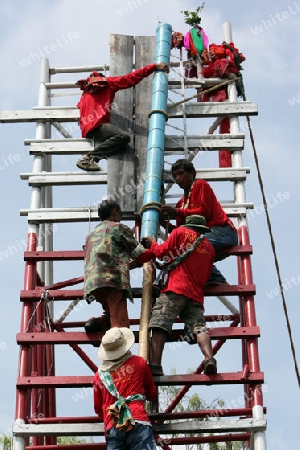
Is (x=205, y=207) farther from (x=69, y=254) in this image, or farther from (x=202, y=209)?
(x=69, y=254)

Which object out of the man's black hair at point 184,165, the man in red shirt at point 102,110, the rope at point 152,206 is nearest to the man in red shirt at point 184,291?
the rope at point 152,206

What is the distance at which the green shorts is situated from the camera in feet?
32.7

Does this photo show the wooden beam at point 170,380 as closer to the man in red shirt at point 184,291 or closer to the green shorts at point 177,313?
the man in red shirt at point 184,291

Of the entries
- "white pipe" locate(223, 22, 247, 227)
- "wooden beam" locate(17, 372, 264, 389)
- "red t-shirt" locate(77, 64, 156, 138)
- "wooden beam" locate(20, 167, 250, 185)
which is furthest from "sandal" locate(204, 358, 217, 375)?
"red t-shirt" locate(77, 64, 156, 138)

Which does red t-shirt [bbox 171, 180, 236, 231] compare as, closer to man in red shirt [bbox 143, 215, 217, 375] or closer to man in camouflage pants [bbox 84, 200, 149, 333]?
man in red shirt [bbox 143, 215, 217, 375]

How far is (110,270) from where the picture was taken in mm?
10039

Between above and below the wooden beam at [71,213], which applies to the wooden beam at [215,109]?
above

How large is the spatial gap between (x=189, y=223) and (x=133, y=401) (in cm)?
238

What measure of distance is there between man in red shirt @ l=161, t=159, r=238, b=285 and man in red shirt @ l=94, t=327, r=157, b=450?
6.65ft

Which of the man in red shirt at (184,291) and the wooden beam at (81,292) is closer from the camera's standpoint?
the man in red shirt at (184,291)

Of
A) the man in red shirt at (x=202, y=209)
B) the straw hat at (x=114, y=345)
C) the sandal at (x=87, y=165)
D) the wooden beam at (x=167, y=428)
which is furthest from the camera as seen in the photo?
the sandal at (x=87, y=165)

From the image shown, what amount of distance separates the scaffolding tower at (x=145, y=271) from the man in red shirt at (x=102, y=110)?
14 centimetres

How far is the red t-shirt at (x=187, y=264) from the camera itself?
33.5 ft

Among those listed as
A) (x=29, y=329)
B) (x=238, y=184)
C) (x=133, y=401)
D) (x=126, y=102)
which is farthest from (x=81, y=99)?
(x=133, y=401)
